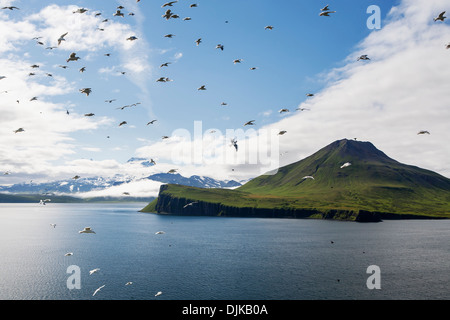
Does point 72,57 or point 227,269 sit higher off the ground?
point 72,57

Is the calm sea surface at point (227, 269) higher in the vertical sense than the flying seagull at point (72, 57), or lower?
lower

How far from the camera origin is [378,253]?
130625 mm

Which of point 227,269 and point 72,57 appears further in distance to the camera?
point 227,269

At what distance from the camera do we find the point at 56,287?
81.3 meters

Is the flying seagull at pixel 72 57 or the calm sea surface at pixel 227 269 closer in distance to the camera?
the flying seagull at pixel 72 57

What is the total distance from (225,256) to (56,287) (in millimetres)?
60842

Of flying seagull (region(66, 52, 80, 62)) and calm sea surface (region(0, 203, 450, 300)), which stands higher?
flying seagull (region(66, 52, 80, 62))

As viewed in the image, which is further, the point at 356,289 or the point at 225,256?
the point at 225,256

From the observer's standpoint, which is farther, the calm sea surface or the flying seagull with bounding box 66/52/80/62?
the calm sea surface
